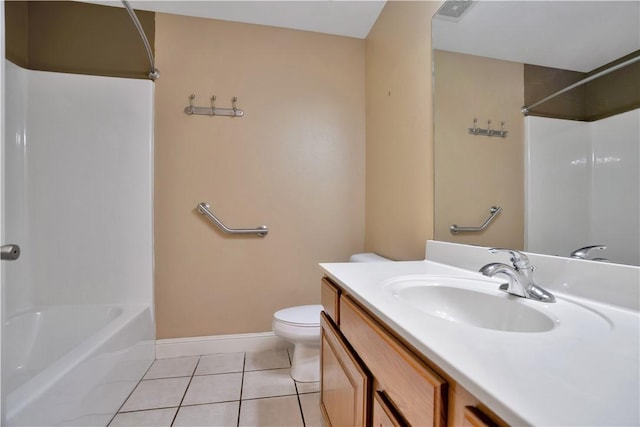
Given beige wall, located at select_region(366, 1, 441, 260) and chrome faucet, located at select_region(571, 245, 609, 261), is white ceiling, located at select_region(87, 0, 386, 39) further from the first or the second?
chrome faucet, located at select_region(571, 245, 609, 261)

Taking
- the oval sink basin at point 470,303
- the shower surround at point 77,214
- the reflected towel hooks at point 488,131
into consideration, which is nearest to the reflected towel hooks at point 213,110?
the shower surround at point 77,214

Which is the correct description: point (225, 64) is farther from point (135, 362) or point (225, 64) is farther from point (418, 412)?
point (418, 412)

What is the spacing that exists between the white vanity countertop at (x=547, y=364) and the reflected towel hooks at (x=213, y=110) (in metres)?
1.75

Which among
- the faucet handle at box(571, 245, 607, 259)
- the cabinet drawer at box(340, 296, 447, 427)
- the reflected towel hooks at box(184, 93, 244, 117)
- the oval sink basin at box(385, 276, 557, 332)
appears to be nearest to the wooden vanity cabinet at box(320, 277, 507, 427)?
the cabinet drawer at box(340, 296, 447, 427)

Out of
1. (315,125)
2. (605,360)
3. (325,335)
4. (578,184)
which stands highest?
(315,125)

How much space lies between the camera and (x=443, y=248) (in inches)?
48.1

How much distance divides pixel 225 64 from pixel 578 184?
81.2 inches

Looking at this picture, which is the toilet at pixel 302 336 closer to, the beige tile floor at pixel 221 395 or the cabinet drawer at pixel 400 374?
the beige tile floor at pixel 221 395

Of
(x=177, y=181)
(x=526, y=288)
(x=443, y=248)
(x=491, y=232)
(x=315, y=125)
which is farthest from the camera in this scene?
(x=315, y=125)

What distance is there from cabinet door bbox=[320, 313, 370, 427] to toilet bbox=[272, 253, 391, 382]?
1.09ft

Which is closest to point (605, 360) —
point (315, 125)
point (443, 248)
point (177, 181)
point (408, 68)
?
point (443, 248)

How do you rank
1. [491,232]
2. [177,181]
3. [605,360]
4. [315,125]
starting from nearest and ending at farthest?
[605,360] → [491,232] → [177,181] → [315,125]

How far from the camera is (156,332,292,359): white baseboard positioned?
1885 millimetres

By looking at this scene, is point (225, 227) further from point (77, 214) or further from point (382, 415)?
point (382, 415)
